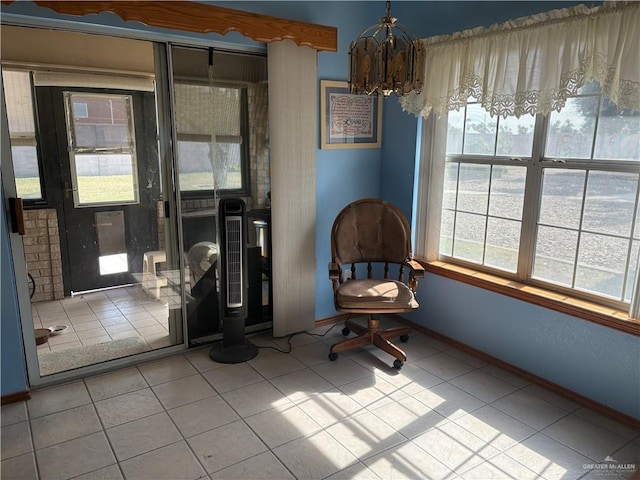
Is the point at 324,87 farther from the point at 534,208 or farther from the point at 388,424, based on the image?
the point at 388,424

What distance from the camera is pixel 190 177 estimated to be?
9.84ft

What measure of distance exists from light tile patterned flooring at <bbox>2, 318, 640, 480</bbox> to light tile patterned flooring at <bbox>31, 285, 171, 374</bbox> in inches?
17.0

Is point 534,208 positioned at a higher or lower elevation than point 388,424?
higher

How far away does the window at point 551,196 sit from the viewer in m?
2.44

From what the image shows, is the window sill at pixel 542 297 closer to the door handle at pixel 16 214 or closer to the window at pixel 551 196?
the window at pixel 551 196

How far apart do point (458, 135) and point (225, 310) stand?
6.78 feet

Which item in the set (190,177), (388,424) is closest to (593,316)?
(388,424)

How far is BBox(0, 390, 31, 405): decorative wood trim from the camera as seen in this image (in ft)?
8.22

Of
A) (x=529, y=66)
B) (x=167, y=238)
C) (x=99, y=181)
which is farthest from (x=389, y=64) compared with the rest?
(x=99, y=181)

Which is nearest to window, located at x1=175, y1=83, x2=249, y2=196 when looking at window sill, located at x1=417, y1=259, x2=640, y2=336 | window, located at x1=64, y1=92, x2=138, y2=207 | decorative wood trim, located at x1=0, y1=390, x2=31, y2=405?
window, located at x1=64, y1=92, x2=138, y2=207

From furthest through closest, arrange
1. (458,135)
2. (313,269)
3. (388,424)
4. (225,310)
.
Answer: (313,269) < (458,135) < (225,310) < (388,424)

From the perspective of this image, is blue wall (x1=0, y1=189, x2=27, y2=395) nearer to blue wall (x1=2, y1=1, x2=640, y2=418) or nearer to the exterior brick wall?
blue wall (x1=2, y1=1, x2=640, y2=418)

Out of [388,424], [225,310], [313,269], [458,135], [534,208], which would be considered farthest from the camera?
[313,269]

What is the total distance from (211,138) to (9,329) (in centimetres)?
163
